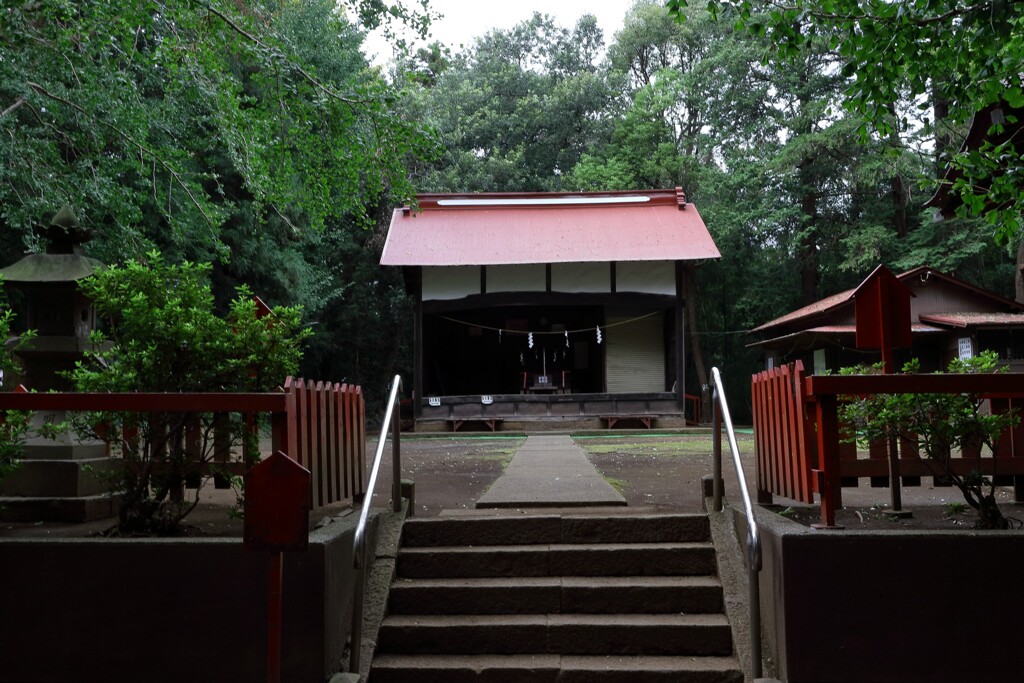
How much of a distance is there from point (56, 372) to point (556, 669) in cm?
357

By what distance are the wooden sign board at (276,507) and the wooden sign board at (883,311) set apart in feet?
10.9

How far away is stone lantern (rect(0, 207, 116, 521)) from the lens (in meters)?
5.53

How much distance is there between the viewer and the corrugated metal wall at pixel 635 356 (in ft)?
76.3

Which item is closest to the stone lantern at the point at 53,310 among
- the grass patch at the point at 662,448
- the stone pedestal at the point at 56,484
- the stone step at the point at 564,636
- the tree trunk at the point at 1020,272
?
the stone pedestal at the point at 56,484

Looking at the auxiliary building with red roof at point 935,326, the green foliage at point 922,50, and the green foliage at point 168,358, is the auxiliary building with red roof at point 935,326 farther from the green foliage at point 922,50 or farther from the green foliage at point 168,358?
the green foliage at point 168,358

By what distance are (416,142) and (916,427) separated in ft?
23.0

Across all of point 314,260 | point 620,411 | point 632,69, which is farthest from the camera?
point 632,69

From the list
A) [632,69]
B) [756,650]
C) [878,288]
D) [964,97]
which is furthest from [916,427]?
[632,69]

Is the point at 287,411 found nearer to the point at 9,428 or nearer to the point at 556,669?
the point at 9,428

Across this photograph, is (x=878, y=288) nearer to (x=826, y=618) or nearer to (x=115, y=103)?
(x=826, y=618)

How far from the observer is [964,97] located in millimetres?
6973

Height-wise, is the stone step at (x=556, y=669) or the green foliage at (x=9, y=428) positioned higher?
the green foliage at (x=9, y=428)

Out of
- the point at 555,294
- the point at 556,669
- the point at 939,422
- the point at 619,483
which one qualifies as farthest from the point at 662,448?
the point at 556,669

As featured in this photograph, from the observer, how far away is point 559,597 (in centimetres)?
509
